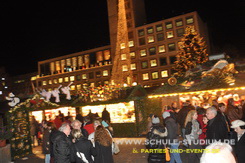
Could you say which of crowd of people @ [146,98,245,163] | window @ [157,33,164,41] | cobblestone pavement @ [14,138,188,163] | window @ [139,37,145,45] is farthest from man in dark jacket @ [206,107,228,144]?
window @ [139,37,145,45]

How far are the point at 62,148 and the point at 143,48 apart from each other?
43302 millimetres

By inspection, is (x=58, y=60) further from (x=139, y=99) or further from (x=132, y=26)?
(x=139, y=99)

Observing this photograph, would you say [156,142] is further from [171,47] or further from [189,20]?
[189,20]

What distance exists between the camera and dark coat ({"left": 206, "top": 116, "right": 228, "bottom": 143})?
15.7ft

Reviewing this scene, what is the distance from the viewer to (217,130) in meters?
4.81

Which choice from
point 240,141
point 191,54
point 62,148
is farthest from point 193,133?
point 191,54

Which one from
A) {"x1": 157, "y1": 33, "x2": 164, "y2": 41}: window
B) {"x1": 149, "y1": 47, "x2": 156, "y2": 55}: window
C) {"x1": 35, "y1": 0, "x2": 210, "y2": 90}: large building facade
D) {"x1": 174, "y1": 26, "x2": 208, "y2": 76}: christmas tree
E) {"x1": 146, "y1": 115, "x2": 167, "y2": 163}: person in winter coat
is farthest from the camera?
{"x1": 149, "y1": 47, "x2": 156, "y2": 55}: window

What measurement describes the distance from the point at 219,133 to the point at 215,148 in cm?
273

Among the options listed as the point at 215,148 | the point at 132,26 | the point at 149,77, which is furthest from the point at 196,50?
the point at 215,148

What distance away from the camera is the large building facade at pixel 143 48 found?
142 feet

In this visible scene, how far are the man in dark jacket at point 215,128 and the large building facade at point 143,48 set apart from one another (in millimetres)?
35557

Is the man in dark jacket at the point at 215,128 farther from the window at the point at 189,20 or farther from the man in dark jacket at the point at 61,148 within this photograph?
the window at the point at 189,20

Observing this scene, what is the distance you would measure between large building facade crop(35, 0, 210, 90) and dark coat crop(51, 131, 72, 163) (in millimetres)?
35176

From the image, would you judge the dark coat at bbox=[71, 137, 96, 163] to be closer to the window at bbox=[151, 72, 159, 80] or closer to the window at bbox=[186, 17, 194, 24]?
the window at bbox=[151, 72, 159, 80]
